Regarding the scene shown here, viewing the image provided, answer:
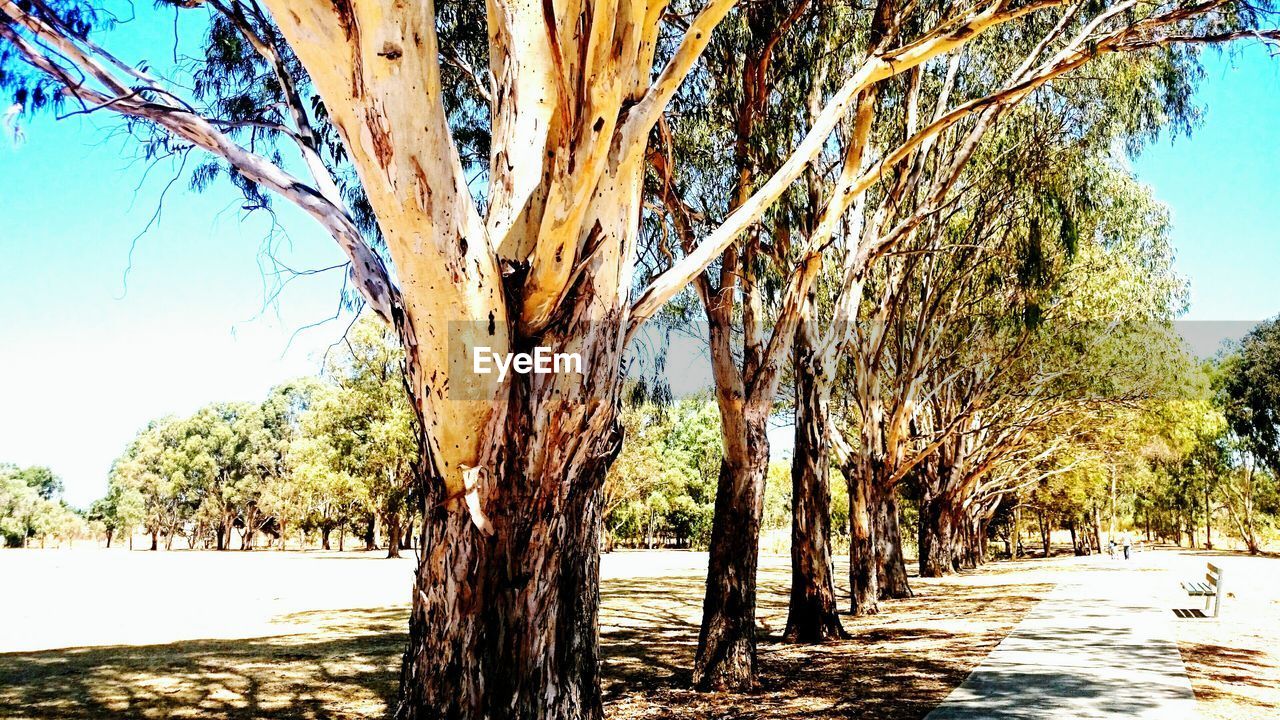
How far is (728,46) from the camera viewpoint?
9.23 meters

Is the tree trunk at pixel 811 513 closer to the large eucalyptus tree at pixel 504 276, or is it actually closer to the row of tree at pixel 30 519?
the large eucalyptus tree at pixel 504 276

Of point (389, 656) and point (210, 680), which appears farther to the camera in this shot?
point (389, 656)

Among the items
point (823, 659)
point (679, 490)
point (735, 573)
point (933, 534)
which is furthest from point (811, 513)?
Result: point (679, 490)

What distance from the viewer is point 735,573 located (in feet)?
25.7

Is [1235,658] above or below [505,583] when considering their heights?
below

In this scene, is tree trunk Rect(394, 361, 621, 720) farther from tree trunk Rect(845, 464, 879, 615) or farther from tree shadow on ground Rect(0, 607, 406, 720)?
tree trunk Rect(845, 464, 879, 615)

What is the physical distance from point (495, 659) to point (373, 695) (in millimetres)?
4408

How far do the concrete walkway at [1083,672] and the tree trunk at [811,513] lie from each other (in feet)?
6.62

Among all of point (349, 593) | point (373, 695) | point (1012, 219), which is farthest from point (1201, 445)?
point (373, 695)

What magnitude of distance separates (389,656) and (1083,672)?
7.01m

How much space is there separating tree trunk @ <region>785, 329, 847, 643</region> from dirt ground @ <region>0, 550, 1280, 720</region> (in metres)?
0.35

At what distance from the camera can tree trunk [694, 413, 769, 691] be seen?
7656 mm

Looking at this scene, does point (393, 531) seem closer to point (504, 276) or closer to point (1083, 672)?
point (1083, 672)

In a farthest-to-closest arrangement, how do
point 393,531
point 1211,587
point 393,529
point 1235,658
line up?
point 393,531 → point 393,529 → point 1211,587 → point 1235,658
